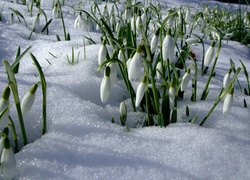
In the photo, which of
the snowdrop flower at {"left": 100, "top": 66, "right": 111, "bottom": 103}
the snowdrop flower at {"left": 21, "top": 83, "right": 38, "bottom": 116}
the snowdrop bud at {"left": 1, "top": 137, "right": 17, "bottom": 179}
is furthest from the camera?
the snowdrop flower at {"left": 100, "top": 66, "right": 111, "bottom": 103}

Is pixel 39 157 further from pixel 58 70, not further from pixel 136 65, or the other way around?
pixel 58 70

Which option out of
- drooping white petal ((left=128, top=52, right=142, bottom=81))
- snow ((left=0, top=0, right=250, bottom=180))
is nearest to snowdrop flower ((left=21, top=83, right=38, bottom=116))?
snow ((left=0, top=0, right=250, bottom=180))

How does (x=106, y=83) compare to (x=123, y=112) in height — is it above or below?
above

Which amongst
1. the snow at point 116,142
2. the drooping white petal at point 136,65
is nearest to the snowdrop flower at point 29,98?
the snow at point 116,142

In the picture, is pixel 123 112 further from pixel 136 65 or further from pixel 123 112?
pixel 136 65

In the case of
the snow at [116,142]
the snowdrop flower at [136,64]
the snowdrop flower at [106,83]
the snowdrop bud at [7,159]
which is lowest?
the snow at [116,142]

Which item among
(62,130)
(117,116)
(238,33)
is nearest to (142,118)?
(117,116)

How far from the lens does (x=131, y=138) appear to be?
46.8 inches

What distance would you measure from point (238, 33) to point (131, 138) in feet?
9.73

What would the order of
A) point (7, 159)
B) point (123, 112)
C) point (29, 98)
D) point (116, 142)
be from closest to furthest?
point (7, 159) → point (29, 98) → point (116, 142) → point (123, 112)

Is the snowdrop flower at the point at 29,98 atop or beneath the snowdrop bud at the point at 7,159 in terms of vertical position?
atop

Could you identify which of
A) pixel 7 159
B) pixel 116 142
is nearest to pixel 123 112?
pixel 116 142

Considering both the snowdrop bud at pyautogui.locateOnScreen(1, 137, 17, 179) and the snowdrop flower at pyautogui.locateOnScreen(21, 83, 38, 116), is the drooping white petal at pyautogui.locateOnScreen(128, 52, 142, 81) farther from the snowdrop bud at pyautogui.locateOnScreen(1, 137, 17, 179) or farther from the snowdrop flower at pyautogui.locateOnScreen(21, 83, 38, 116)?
the snowdrop bud at pyautogui.locateOnScreen(1, 137, 17, 179)

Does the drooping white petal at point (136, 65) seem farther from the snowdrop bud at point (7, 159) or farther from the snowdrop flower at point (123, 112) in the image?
the snowdrop bud at point (7, 159)
